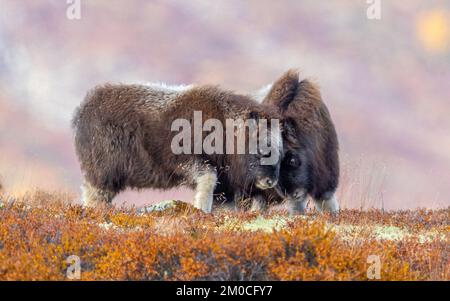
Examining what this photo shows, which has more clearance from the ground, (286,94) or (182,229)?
(286,94)

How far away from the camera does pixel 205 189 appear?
37.0 feet

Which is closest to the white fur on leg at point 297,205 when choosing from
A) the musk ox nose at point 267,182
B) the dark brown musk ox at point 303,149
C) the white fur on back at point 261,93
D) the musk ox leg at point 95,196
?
the dark brown musk ox at point 303,149

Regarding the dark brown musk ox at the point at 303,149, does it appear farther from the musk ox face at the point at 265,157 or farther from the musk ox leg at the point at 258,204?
the musk ox face at the point at 265,157

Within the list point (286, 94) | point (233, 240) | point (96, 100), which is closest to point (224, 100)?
point (286, 94)

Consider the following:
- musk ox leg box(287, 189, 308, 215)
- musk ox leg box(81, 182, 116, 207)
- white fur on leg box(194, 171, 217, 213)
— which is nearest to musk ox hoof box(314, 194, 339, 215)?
musk ox leg box(287, 189, 308, 215)

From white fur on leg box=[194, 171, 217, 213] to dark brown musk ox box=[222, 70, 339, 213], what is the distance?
2.82ft

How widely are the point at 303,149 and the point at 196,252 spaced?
6117mm

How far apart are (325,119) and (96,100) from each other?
14.5 ft

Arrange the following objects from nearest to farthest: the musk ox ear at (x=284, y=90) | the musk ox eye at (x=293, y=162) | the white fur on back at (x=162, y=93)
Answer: the white fur on back at (x=162, y=93) → the musk ox eye at (x=293, y=162) → the musk ox ear at (x=284, y=90)

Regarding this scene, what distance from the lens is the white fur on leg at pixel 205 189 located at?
11234mm

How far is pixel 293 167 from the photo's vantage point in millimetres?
12125

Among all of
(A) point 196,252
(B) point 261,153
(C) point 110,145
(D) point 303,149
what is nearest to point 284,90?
(D) point 303,149

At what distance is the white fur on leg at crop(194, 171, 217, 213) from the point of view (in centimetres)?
1123
